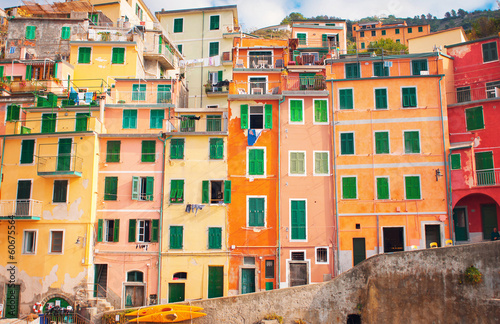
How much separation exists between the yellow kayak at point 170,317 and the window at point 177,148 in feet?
35.0

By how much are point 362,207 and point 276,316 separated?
31.4 ft

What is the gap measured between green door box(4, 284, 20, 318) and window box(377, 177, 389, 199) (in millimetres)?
24806

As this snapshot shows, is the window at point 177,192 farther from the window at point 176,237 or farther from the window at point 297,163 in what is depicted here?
the window at point 297,163

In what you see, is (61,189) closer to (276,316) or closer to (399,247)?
(276,316)

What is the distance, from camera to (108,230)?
31938mm

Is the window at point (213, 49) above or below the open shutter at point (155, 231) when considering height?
above

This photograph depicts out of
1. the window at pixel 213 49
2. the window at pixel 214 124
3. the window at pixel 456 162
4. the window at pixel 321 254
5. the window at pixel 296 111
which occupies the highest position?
the window at pixel 213 49

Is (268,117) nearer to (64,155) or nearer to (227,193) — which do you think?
(227,193)

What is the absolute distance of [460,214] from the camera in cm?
3234

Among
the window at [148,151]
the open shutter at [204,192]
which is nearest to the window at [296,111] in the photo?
the open shutter at [204,192]

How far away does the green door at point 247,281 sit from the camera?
3073 cm

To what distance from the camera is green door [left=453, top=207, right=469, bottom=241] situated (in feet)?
105

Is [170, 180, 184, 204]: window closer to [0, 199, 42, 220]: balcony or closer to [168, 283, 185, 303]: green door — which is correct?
[168, 283, 185, 303]: green door

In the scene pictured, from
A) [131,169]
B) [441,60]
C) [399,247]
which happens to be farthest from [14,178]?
[441,60]
